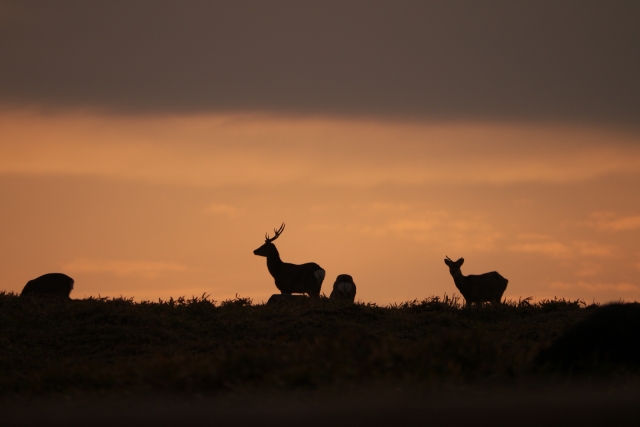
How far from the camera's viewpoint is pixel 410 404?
7.64 m

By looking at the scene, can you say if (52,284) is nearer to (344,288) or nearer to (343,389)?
(344,288)

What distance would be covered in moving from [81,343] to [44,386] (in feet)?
17.8

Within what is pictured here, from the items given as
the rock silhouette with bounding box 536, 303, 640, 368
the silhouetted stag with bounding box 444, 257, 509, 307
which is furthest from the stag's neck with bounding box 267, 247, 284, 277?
the rock silhouette with bounding box 536, 303, 640, 368

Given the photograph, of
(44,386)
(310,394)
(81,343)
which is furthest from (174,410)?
(81,343)

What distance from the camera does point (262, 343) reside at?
13695 mm

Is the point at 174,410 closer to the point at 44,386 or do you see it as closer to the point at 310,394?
the point at 310,394

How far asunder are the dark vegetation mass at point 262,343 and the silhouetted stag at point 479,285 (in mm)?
5456

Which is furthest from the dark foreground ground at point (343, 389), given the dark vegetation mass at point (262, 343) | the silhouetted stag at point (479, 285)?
the silhouetted stag at point (479, 285)

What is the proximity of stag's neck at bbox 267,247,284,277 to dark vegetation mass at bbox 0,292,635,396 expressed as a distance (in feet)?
30.1

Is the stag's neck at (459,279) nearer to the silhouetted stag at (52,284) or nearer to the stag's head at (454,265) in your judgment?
the stag's head at (454,265)

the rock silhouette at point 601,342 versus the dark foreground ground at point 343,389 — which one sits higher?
the rock silhouette at point 601,342

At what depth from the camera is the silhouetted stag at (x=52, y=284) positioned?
72.9 ft

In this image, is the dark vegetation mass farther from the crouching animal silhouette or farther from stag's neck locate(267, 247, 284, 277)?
stag's neck locate(267, 247, 284, 277)

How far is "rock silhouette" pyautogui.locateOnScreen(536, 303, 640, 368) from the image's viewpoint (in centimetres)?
895
